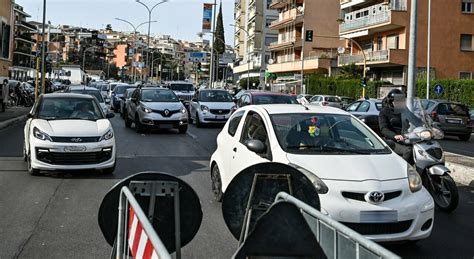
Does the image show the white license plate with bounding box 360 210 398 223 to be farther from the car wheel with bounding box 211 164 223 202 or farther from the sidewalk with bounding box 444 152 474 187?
the sidewalk with bounding box 444 152 474 187

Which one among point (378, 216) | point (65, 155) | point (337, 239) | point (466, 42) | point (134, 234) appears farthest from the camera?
point (466, 42)

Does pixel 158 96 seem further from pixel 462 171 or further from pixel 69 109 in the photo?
pixel 462 171

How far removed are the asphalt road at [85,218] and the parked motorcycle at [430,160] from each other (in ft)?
0.96

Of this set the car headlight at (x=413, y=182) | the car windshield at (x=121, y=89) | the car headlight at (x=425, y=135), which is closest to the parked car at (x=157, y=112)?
the car windshield at (x=121, y=89)

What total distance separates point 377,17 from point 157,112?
35.8 meters

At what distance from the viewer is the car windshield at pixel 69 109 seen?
1103cm

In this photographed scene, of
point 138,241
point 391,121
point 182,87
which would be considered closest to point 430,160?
point 391,121

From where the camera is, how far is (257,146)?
21.8 feet

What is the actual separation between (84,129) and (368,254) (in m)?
8.30

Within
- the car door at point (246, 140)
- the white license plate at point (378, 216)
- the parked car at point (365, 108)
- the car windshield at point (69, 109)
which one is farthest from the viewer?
the parked car at point (365, 108)

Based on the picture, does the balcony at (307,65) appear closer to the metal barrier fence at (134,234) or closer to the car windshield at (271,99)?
the car windshield at (271,99)

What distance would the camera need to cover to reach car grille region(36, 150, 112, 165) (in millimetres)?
9688

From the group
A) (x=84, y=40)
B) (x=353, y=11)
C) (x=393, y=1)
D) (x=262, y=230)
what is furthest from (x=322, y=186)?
(x=84, y=40)

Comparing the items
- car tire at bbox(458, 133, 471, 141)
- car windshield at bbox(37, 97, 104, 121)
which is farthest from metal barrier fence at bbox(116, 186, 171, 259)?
car tire at bbox(458, 133, 471, 141)
